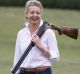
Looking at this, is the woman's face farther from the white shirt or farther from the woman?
the white shirt

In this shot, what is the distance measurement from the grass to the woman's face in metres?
6.24

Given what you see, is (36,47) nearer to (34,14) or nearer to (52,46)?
(52,46)

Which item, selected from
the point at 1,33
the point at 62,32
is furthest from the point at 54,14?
the point at 62,32

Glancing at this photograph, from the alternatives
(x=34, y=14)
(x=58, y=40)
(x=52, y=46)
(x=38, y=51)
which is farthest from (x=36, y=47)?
(x=58, y=40)

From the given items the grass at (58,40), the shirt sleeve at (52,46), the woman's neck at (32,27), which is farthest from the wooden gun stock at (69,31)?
the grass at (58,40)

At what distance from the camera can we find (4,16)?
95.3ft

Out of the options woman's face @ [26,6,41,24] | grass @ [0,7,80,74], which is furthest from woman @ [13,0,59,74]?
grass @ [0,7,80,74]

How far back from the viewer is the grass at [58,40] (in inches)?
535

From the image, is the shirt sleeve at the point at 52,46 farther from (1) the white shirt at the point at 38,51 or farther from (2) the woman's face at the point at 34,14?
(2) the woman's face at the point at 34,14

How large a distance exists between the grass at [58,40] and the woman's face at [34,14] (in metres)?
6.24

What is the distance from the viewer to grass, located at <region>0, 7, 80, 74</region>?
13584 millimetres

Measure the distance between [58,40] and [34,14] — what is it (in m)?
13.5

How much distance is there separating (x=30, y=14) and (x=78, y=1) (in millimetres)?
27812

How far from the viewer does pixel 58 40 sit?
19.6 metres
